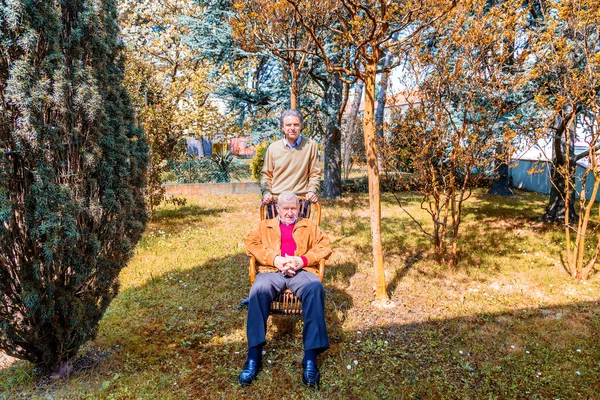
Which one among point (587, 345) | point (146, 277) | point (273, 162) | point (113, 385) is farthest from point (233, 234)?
point (587, 345)

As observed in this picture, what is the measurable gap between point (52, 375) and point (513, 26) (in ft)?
19.8

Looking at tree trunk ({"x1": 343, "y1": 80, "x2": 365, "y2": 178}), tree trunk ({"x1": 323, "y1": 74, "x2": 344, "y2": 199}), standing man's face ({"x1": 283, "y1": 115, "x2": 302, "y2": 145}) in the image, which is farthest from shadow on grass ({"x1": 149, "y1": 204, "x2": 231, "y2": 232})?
tree trunk ({"x1": 343, "y1": 80, "x2": 365, "y2": 178})

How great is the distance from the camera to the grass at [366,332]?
2.93m

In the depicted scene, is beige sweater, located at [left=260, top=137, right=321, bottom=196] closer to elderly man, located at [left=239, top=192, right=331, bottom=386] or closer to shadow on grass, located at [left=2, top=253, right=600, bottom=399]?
elderly man, located at [left=239, top=192, right=331, bottom=386]

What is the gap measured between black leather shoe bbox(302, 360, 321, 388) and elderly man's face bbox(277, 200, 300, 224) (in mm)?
1180

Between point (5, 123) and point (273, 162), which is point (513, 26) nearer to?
point (273, 162)

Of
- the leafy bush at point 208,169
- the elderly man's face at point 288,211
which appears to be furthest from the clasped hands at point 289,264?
the leafy bush at point 208,169

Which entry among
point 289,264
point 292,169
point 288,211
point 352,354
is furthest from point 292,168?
point 352,354

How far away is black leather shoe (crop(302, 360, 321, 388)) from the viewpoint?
292 cm

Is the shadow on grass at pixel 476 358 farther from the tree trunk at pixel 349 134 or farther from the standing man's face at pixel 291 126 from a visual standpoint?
the tree trunk at pixel 349 134

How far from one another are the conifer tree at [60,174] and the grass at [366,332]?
55 cm

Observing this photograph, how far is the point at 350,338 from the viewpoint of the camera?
3.70m

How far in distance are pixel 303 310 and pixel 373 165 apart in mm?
1836

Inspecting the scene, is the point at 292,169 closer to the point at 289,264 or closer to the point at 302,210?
the point at 302,210
